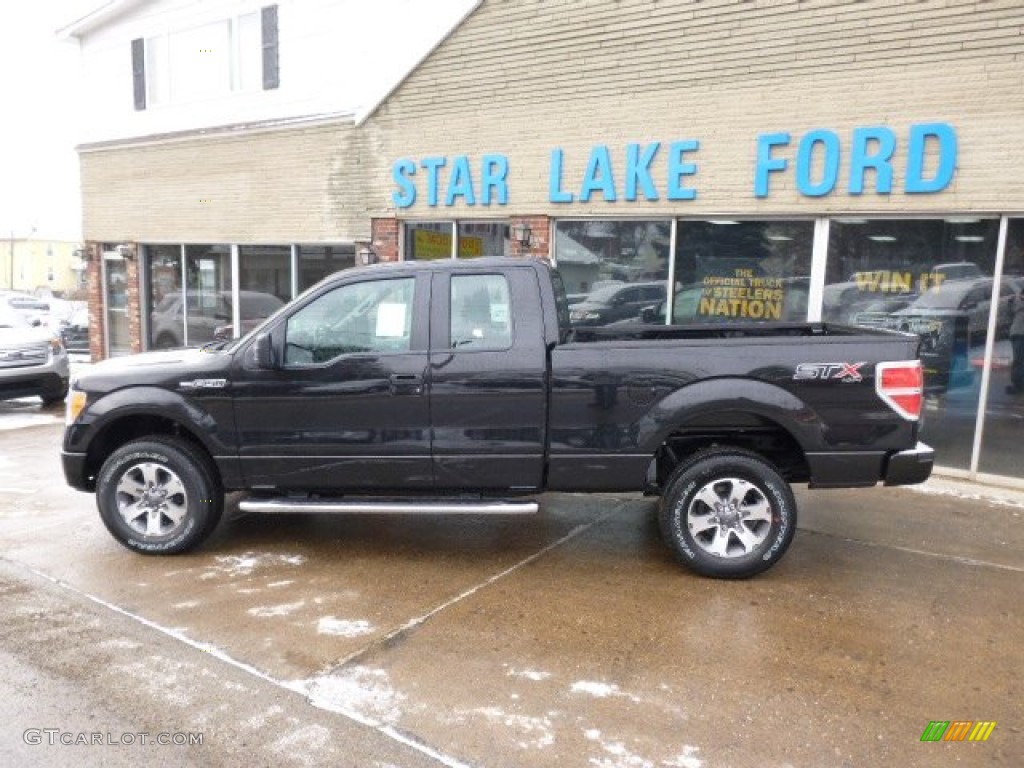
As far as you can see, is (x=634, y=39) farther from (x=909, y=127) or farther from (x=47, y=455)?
(x=47, y=455)

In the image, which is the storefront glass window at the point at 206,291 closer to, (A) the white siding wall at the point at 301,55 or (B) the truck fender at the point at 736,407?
(A) the white siding wall at the point at 301,55

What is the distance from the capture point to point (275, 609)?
4309mm

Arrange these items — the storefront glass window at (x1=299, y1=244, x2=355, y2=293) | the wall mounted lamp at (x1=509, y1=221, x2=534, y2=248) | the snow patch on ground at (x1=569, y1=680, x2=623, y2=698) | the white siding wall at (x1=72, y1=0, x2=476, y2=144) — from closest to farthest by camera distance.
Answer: the snow patch on ground at (x1=569, y1=680, x2=623, y2=698) < the wall mounted lamp at (x1=509, y1=221, x2=534, y2=248) < the white siding wall at (x1=72, y1=0, x2=476, y2=144) < the storefront glass window at (x1=299, y1=244, x2=355, y2=293)

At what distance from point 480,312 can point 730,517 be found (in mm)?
1998

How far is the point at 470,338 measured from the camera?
15.9 feet

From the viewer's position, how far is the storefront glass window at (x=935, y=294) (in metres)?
7.11

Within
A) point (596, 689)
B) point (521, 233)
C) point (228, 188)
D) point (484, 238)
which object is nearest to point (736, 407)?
point (596, 689)

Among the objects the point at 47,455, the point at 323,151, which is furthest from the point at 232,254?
the point at 47,455

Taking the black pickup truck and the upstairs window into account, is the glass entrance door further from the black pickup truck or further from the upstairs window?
the black pickup truck

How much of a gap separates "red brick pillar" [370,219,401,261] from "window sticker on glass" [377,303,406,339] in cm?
579

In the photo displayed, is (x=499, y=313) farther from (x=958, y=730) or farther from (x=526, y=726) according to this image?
(x=958, y=730)

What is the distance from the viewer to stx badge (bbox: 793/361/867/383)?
4488mm

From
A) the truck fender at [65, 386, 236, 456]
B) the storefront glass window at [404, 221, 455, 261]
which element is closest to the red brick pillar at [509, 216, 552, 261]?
the storefront glass window at [404, 221, 455, 261]

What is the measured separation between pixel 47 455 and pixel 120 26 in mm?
9854
